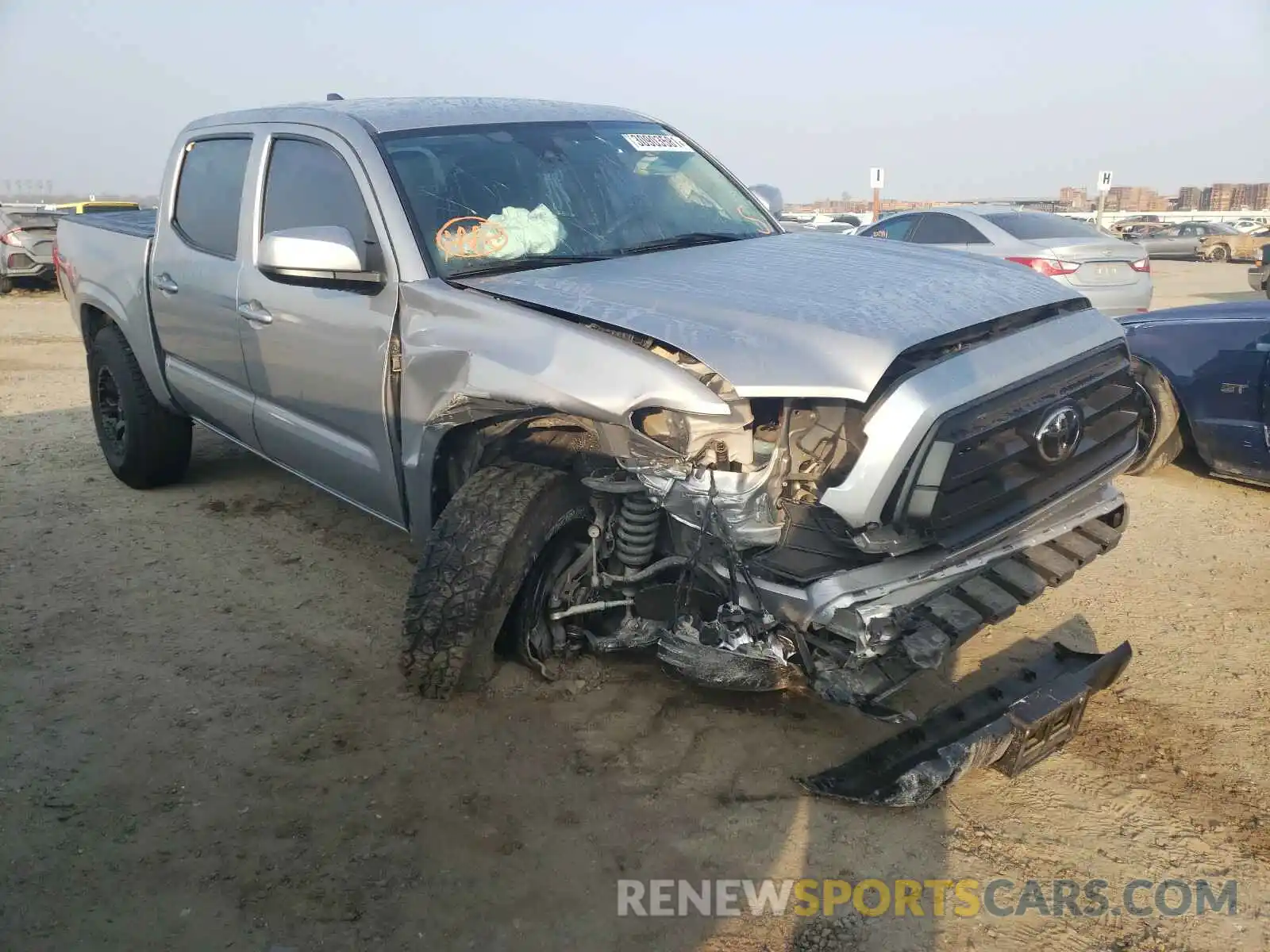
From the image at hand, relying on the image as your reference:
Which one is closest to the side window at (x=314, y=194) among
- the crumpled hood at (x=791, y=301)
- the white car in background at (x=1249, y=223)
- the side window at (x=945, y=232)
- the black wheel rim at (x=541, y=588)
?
the crumpled hood at (x=791, y=301)

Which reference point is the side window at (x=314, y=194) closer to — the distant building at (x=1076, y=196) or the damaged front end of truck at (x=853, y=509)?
the damaged front end of truck at (x=853, y=509)

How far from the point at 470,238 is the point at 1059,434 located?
1.97 metres

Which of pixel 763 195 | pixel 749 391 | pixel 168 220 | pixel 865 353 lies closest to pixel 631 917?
pixel 749 391

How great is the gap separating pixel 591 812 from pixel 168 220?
3619mm

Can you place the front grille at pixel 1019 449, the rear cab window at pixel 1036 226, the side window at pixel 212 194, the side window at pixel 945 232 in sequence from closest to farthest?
the front grille at pixel 1019 449, the side window at pixel 212 194, the rear cab window at pixel 1036 226, the side window at pixel 945 232

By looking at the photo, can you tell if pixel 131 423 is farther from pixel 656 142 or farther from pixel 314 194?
pixel 656 142

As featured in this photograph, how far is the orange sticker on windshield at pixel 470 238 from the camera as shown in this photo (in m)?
3.26

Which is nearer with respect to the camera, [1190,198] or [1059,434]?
[1059,434]

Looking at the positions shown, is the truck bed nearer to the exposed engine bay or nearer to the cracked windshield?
the cracked windshield

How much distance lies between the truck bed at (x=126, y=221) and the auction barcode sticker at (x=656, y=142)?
2.46 meters

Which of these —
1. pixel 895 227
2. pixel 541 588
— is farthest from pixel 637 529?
pixel 895 227

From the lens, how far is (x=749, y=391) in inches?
95.3

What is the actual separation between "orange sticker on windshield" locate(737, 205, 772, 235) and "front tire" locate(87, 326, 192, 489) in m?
3.22

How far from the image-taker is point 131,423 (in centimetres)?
529
